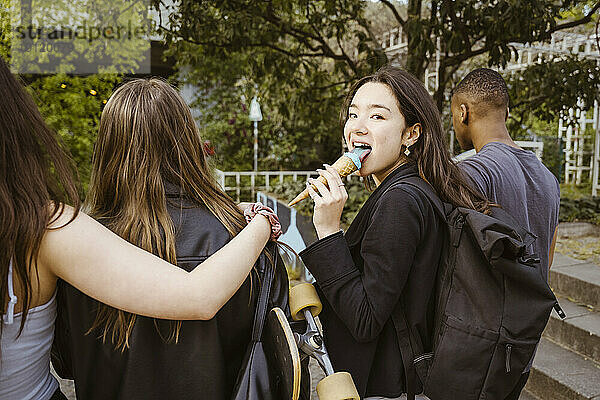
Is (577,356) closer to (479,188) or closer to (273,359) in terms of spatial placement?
(479,188)

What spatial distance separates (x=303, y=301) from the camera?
151 cm

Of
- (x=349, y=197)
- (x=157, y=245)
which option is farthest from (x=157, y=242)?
(x=349, y=197)

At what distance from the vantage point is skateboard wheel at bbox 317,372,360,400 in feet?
4.52

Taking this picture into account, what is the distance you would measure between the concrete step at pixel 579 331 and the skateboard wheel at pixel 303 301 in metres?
3.01

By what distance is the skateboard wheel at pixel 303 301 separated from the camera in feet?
4.94

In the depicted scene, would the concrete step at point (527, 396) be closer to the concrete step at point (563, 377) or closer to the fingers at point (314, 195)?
the concrete step at point (563, 377)

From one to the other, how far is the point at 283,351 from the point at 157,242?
43 centimetres

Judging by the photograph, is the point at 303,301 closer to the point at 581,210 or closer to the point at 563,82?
A: the point at 563,82

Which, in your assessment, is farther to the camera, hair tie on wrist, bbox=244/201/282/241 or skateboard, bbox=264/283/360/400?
hair tie on wrist, bbox=244/201/282/241

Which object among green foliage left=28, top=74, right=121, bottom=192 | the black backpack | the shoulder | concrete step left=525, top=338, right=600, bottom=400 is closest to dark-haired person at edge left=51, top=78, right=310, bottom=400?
the shoulder

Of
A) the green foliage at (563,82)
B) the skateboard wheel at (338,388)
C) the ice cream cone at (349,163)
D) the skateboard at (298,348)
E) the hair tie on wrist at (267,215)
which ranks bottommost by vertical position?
the skateboard wheel at (338,388)

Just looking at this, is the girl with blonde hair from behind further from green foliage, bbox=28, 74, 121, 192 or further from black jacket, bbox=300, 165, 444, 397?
green foliage, bbox=28, 74, 121, 192

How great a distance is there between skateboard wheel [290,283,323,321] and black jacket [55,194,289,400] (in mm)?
138

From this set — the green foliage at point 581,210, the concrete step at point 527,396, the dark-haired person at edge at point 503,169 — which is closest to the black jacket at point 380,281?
the dark-haired person at edge at point 503,169
